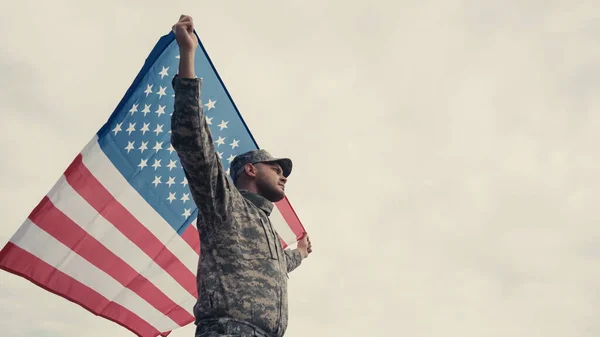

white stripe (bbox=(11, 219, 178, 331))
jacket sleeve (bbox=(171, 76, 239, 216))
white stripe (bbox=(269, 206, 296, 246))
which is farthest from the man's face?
white stripe (bbox=(269, 206, 296, 246))

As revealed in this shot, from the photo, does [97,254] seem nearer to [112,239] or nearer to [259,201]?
[112,239]

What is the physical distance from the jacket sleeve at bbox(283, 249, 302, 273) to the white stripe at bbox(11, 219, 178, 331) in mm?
1877

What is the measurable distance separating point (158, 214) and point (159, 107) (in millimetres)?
1219

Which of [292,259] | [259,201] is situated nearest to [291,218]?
[292,259]

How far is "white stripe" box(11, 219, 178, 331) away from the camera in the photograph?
6031 mm

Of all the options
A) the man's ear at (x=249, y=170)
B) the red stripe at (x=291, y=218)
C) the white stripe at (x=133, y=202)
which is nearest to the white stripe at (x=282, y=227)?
the red stripe at (x=291, y=218)

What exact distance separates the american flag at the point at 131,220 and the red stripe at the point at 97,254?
0.01m

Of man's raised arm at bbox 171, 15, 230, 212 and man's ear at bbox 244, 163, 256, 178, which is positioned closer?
man's raised arm at bbox 171, 15, 230, 212

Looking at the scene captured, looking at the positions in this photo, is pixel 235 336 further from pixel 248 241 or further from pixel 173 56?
pixel 173 56

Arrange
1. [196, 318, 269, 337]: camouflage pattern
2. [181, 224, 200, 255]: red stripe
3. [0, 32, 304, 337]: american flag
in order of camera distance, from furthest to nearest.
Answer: [181, 224, 200, 255]: red stripe, [0, 32, 304, 337]: american flag, [196, 318, 269, 337]: camouflage pattern

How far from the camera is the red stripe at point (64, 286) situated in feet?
19.5

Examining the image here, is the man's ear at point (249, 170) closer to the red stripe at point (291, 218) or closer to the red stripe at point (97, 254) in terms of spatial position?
the red stripe at point (97, 254)

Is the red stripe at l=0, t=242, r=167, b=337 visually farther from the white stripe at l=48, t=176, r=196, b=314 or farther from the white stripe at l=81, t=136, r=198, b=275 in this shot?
the white stripe at l=81, t=136, r=198, b=275

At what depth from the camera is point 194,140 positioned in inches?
155
